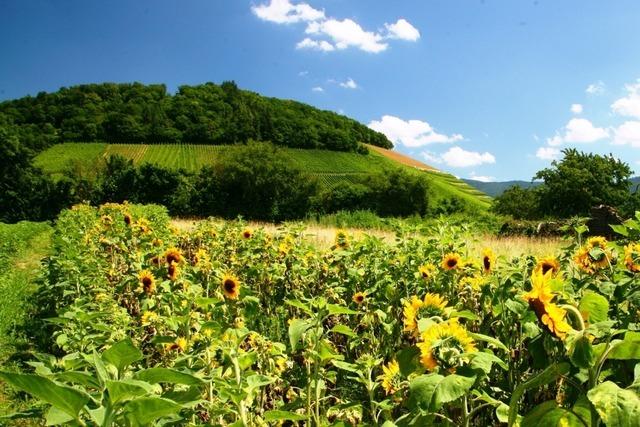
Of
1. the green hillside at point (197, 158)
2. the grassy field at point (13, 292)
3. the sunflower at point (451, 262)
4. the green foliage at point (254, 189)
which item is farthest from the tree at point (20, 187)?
the sunflower at point (451, 262)

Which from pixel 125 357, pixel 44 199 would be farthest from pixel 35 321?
pixel 44 199

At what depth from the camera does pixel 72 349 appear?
3.33m

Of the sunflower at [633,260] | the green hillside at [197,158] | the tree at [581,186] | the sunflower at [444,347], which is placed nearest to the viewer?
the sunflower at [444,347]

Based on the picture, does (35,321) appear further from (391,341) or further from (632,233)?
(632,233)

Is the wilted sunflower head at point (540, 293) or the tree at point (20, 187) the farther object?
the tree at point (20, 187)

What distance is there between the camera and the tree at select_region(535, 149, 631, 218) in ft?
106

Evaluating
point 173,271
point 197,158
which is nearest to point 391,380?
point 173,271

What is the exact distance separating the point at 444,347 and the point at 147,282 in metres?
3.14

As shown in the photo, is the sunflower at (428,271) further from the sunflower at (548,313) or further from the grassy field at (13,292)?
the grassy field at (13,292)

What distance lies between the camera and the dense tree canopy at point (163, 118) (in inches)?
2586

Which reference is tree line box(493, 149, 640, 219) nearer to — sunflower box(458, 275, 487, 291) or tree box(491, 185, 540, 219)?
tree box(491, 185, 540, 219)

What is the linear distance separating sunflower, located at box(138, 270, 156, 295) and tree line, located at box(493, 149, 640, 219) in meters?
31.1

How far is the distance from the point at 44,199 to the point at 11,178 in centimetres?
318

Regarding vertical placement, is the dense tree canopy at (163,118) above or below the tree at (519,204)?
above
